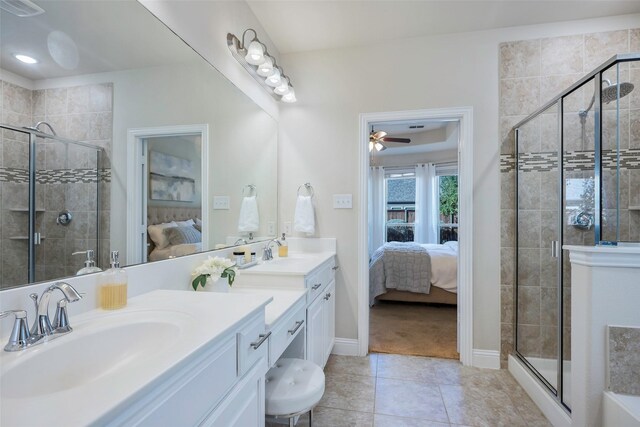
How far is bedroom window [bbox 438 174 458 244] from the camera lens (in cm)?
559

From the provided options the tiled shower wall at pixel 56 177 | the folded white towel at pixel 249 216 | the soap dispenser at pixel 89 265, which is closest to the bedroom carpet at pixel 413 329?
the folded white towel at pixel 249 216

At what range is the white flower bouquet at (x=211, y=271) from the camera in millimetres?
1289

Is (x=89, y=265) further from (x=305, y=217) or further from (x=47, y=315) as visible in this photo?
(x=305, y=217)

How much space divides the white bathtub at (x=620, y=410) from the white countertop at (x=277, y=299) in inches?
56.5

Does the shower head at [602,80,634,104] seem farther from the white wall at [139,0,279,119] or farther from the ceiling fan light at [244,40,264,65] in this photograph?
the white wall at [139,0,279,119]

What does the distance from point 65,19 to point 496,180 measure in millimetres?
2512

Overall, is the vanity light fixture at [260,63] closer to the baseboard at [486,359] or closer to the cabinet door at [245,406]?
the cabinet door at [245,406]

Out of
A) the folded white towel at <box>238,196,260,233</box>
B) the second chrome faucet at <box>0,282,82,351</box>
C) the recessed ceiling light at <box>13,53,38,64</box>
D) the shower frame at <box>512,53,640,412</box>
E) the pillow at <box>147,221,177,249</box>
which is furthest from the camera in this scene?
the folded white towel at <box>238,196,260,233</box>

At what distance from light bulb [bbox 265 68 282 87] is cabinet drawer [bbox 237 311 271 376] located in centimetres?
173

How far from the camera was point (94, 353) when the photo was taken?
765 mm

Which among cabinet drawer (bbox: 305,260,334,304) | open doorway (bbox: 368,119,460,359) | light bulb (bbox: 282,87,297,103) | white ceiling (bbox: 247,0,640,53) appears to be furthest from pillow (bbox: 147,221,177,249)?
open doorway (bbox: 368,119,460,359)

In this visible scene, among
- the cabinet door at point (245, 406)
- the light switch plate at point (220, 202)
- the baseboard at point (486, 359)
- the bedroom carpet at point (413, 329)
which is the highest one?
the light switch plate at point (220, 202)

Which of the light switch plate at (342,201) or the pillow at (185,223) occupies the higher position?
the light switch plate at (342,201)

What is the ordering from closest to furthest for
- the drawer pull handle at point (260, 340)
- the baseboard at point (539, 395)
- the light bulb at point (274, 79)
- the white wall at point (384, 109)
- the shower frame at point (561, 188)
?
1. the drawer pull handle at point (260, 340)
2. the shower frame at point (561, 188)
3. the baseboard at point (539, 395)
4. the light bulb at point (274, 79)
5. the white wall at point (384, 109)
